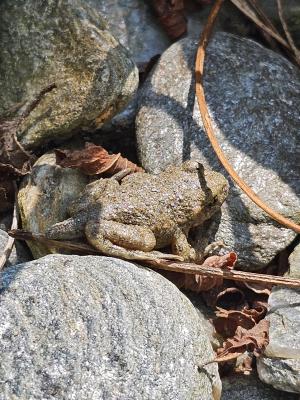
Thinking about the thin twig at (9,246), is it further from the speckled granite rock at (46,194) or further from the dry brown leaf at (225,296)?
the dry brown leaf at (225,296)

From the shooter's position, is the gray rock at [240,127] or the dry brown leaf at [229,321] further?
the gray rock at [240,127]

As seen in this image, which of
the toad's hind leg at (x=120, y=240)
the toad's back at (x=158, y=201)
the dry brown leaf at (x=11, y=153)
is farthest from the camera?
the dry brown leaf at (x=11, y=153)

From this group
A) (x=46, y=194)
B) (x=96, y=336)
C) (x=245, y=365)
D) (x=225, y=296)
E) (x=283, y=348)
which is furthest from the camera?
(x=225, y=296)

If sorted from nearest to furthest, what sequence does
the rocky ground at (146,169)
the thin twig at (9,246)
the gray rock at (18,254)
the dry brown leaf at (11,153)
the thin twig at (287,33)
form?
the rocky ground at (146,169) < the thin twig at (9,246) < the gray rock at (18,254) < the dry brown leaf at (11,153) < the thin twig at (287,33)

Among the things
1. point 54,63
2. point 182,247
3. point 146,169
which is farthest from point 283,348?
point 54,63

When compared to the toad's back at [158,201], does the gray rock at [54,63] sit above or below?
above

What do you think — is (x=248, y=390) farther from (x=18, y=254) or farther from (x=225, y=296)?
(x=18, y=254)

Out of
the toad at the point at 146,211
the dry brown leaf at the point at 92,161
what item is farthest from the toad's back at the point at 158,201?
the dry brown leaf at the point at 92,161

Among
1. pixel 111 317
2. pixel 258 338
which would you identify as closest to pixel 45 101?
pixel 111 317
